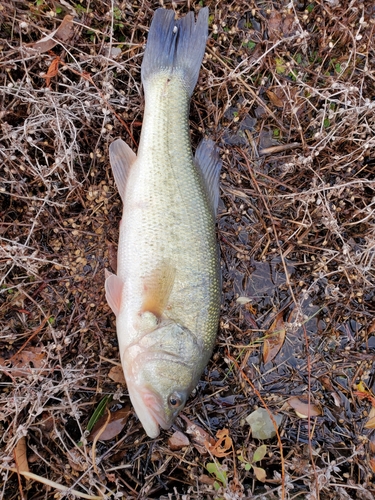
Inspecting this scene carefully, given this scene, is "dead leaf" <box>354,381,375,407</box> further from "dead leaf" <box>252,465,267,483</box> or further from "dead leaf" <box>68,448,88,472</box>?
"dead leaf" <box>68,448,88,472</box>

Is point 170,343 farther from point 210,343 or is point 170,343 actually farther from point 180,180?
point 180,180

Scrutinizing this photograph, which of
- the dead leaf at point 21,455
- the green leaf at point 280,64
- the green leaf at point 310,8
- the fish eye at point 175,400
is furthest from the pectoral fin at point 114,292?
the green leaf at point 310,8

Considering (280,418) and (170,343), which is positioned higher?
(170,343)

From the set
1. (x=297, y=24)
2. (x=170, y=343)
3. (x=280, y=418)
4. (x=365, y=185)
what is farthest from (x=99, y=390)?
(x=297, y=24)

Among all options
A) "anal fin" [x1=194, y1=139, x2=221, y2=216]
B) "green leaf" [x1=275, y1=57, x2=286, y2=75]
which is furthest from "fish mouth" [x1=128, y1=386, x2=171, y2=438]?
"green leaf" [x1=275, y1=57, x2=286, y2=75]

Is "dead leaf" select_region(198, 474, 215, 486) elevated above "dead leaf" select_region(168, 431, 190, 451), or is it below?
below

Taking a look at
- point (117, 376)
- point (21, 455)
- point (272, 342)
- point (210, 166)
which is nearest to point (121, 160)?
point (210, 166)

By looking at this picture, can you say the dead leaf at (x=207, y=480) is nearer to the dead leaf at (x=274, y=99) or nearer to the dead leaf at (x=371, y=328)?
the dead leaf at (x=371, y=328)
